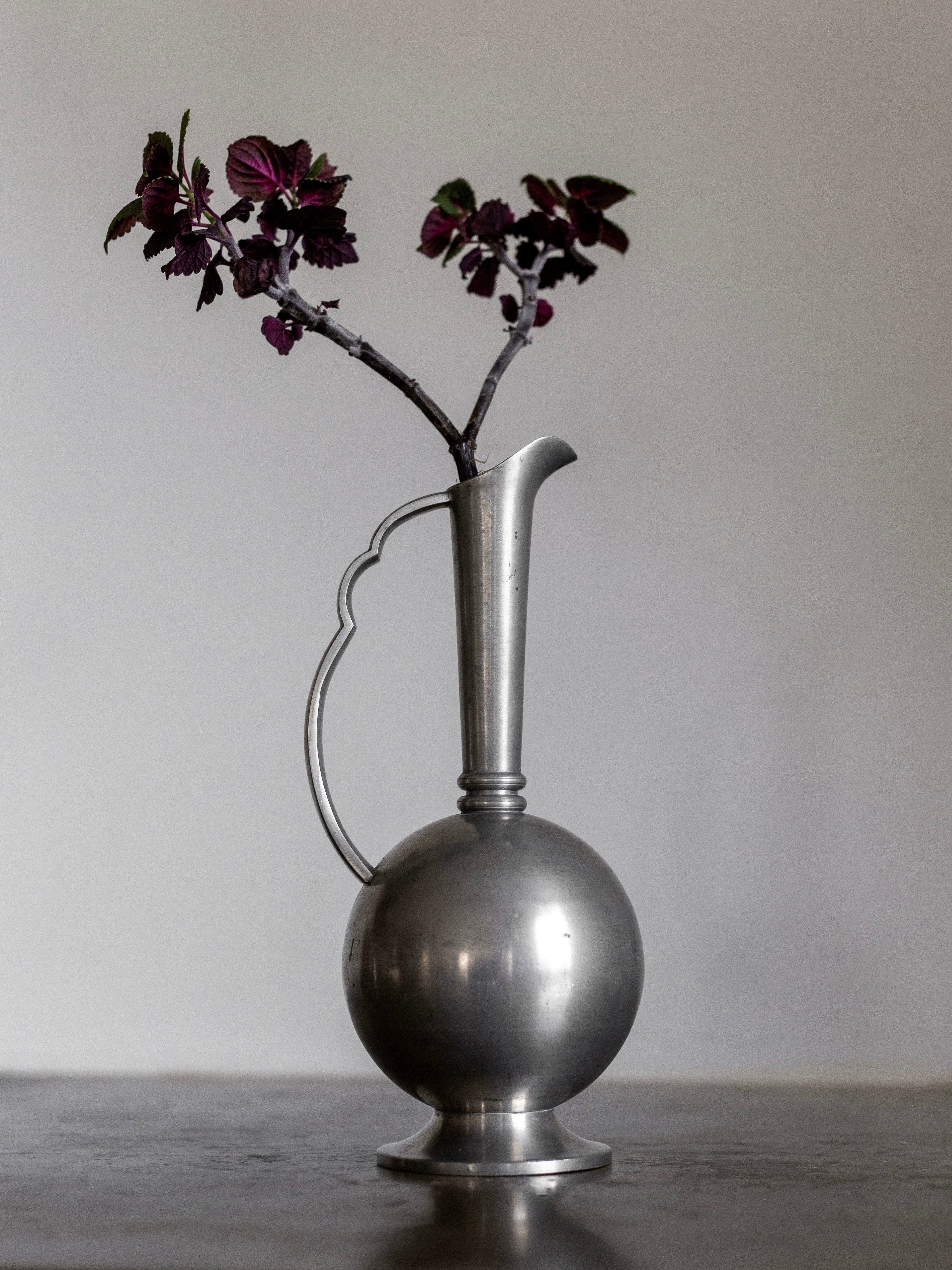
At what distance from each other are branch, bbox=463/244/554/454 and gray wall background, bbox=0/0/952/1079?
56cm

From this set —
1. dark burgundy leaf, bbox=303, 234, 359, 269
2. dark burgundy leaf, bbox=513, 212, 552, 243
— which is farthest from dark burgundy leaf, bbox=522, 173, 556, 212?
dark burgundy leaf, bbox=303, 234, 359, 269

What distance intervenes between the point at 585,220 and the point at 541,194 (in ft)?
0.10

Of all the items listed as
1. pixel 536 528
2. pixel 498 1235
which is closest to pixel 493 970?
pixel 498 1235

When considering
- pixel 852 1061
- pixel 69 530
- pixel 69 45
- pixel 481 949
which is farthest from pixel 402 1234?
pixel 69 45

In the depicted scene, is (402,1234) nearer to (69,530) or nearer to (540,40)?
(69,530)

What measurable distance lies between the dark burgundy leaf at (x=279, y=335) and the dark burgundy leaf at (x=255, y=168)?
0.23 ft

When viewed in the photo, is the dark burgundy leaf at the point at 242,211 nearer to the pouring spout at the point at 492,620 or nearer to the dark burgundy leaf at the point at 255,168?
the dark burgundy leaf at the point at 255,168

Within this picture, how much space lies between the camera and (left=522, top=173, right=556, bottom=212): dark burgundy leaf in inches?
29.1

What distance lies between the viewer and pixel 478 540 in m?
0.71

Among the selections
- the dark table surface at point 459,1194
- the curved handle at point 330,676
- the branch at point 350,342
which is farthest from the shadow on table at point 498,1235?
the branch at point 350,342

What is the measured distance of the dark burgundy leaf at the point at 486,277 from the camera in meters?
0.78

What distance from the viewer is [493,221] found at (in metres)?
0.74

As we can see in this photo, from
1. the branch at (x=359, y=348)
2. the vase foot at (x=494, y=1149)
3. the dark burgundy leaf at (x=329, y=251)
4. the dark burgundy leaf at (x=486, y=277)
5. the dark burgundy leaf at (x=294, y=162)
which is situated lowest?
the vase foot at (x=494, y=1149)

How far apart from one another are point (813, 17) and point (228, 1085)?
1237mm
